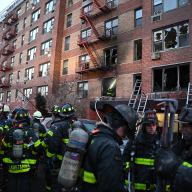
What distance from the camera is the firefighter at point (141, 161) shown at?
5.05 meters

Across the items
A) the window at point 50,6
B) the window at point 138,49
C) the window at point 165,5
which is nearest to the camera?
the window at point 165,5

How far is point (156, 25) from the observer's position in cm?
2148

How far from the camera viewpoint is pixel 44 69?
110 feet

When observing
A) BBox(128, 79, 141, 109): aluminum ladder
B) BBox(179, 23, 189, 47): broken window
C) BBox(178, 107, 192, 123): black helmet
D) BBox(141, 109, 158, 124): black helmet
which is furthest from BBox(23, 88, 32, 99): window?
BBox(178, 107, 192, 123): black helmet

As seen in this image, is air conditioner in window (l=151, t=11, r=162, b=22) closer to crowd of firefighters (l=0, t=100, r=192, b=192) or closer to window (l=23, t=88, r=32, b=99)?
crowd of firefighters (l=0, t=100, r=192, b=192)

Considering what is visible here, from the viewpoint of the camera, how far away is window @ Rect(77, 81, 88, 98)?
27234 millimetres

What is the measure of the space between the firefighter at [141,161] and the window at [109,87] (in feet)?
59.9

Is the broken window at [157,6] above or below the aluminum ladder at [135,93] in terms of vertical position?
above

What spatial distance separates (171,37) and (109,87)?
21.2 ft

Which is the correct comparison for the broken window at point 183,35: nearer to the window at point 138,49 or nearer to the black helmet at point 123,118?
the window at point 138,49

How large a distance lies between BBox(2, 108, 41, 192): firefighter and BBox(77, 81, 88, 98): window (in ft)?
69.3

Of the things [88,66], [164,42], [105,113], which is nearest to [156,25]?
[164,42]

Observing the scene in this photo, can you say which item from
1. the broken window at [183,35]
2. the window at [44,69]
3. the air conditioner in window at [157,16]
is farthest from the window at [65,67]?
the broken window at [183,35]

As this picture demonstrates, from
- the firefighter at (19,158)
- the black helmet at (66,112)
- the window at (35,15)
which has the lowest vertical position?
the firefighter at (19,158)
